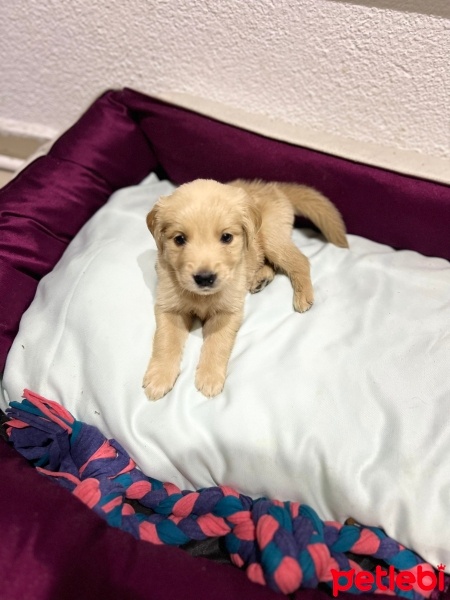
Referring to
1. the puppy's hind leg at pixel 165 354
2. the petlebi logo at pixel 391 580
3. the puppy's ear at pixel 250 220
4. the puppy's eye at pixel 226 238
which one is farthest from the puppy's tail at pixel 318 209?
the petlebi logo at pixel 391 580

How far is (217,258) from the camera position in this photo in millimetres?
1366

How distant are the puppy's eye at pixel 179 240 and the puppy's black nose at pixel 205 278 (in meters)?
0.13

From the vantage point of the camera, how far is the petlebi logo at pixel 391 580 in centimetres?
126

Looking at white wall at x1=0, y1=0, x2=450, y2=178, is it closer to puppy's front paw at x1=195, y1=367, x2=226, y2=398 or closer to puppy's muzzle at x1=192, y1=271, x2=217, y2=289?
puppy's muzzle at x1=192, y1=271, x2=217, y2=289

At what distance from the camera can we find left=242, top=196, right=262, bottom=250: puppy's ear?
1452mm

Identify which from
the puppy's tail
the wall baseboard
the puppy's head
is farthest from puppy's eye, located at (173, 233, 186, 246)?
the wall baseboard

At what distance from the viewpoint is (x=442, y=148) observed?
2047 millimetres

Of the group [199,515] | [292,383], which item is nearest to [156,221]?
[292,383]

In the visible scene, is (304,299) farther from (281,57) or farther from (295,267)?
(281,57)

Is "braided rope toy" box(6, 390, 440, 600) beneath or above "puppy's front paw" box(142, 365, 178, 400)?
beneath

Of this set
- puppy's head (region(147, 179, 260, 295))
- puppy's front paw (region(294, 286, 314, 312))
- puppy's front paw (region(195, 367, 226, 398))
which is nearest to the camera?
puppy's head (region(147, 179, 260, 295))

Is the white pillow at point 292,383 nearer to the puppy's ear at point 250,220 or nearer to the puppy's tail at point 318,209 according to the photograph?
the puppy's tail at point 318,209

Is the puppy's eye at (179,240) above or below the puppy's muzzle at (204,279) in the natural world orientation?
above

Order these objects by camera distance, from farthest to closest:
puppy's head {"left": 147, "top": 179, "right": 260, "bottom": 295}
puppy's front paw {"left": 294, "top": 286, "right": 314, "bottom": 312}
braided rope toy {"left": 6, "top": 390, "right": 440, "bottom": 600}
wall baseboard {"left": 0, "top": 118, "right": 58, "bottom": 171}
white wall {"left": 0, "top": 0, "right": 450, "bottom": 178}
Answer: wall baseboard {"left": 0, "top": 118, "right": 58, "bottom": 171} → white wall {"left": 0, "top": 0, "right": 450, "bottom": 178} → puppy's front paw {"left": 294, "top": 286, "right": 314, "bottom": 312} → puppy's head {"left": 147, "top": 179, "right": 260, "bottom": 295} → braided rope toy {"left": 6, "top": 390, "right": 440, "bottom": 600}
